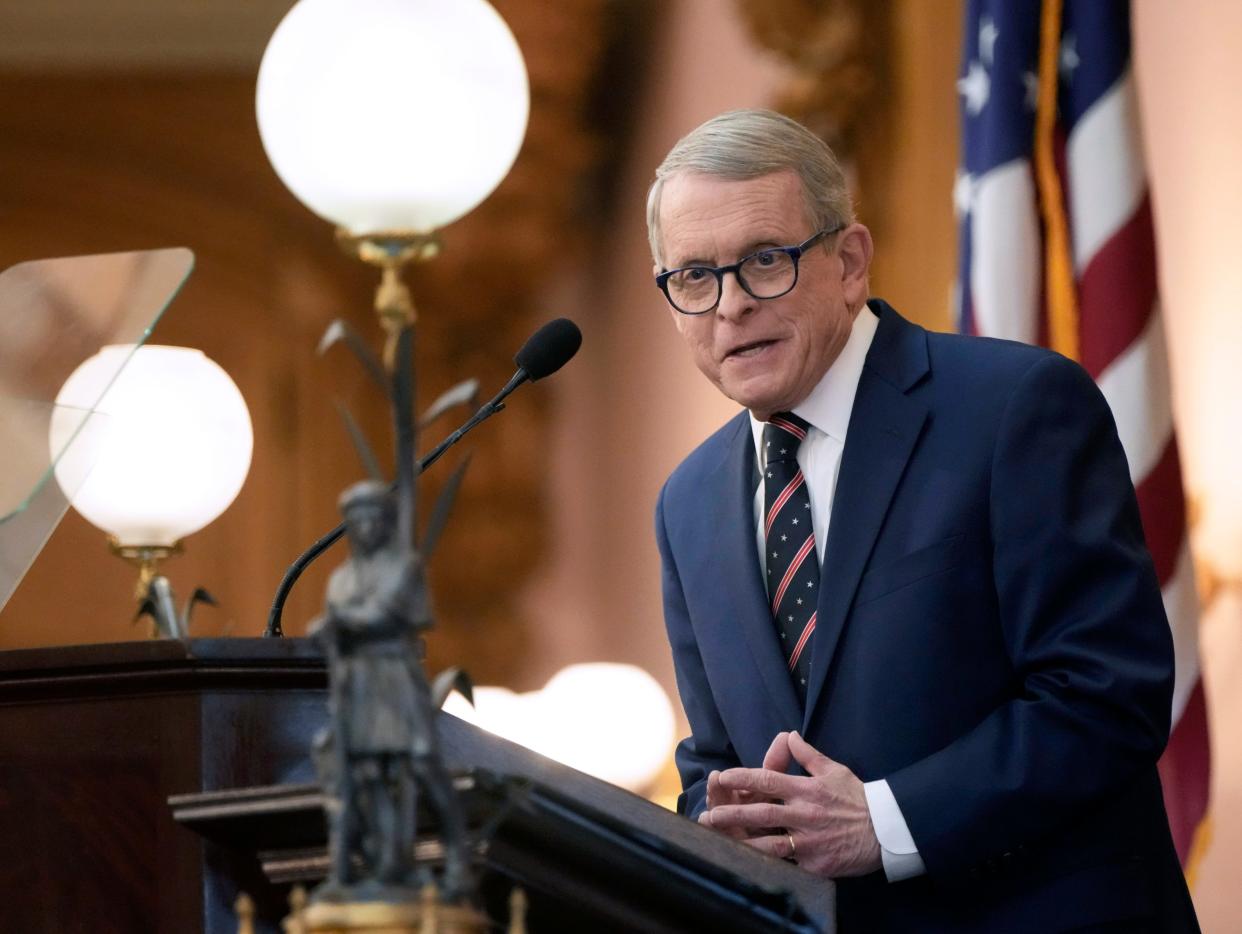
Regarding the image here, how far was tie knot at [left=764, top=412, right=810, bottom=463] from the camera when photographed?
262 cm

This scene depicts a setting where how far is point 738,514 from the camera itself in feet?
8.71

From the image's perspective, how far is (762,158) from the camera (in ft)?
8.58

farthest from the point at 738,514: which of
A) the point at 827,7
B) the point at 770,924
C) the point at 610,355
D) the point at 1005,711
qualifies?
the point at 610,355

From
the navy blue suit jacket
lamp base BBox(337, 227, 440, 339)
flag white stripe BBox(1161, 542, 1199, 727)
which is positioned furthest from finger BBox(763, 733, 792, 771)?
flag white stripe BBox(1161, 542, 1199, 727)

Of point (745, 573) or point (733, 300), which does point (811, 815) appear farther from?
point (733, 300)

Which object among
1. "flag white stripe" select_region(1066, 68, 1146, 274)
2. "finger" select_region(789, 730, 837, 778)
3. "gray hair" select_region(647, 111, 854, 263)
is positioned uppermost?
"flag white stripe" select_region(1066, 68, 1146, 274)

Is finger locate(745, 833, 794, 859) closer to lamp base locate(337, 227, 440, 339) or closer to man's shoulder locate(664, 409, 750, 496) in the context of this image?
man's shoulder locate(664, 409, 750, 496)

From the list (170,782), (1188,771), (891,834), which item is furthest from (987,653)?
(1188,771)

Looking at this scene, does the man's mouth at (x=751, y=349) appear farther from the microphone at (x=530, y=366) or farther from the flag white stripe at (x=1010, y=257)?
the flag white stripe at (x=1010, y=257)

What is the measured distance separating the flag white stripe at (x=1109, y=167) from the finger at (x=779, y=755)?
255cm

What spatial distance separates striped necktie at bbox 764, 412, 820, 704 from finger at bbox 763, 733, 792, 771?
187 millimetres

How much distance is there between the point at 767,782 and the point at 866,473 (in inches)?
17.9

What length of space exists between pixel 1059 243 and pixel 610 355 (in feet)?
15.4

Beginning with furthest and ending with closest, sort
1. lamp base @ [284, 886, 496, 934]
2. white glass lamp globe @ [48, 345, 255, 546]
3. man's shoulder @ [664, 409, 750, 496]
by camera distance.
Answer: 1. white glass lamp globe @ [48, 345, 255, 546]
2. man's shoulder @ [664, 409, 750, 496]
3. lamp base @ [284, 886, 496, 934]
